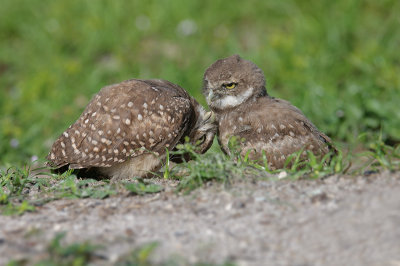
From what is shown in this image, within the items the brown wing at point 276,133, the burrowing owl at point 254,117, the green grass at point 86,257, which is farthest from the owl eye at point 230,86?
the green grass at point 86,257

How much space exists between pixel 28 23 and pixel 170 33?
266 cm

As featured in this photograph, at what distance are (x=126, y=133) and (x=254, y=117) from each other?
1059 mm

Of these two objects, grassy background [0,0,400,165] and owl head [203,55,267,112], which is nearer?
owl head [203,55,267,112]

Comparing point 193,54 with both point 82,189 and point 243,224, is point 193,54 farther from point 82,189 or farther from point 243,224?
point 243,224

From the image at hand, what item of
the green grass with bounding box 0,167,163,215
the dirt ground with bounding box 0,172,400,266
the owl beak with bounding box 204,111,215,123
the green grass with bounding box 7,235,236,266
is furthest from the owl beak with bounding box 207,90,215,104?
the green grass with bounding box 7,235,236,266

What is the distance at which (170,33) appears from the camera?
29.9 ft

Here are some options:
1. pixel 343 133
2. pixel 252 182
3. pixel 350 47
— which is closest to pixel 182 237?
pixel 252 182

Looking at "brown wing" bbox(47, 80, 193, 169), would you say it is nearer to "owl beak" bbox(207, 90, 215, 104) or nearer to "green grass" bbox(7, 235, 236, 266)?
"owl beak" bbox(207, 90, 215, 104)

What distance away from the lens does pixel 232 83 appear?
5.04 meters

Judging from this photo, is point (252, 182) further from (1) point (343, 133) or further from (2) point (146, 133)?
(1) point (343, 133)

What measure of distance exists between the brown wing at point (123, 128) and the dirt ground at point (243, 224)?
2.67 feet

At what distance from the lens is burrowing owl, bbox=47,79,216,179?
4688 millimetres

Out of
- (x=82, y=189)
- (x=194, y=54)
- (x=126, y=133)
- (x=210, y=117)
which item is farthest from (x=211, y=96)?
(x=194, y=54)

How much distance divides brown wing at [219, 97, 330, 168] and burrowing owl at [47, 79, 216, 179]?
1.51 ft
